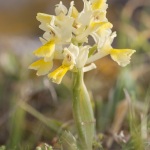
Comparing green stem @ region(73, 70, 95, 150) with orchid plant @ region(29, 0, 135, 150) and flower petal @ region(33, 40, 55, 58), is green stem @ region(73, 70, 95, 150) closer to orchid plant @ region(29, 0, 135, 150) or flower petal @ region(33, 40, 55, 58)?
orchid plant @ region(29, 0, 135, 150)

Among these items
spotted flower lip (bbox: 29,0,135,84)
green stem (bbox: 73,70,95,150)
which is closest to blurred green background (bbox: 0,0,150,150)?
green stem (bbox: 73,70,95,150)

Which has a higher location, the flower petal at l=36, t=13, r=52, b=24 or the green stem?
the flower petal at l=36, t=13, r=52, b=24

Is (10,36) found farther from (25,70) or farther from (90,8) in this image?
(90,8)

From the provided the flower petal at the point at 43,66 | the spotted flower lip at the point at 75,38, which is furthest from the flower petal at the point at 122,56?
the flower petal at the point at 43,66

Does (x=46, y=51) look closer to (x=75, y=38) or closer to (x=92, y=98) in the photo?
(x=75, y=38)

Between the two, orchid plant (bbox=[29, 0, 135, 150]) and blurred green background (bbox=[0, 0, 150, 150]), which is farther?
blurred green background (bbox=[0, 0, 150, 150])

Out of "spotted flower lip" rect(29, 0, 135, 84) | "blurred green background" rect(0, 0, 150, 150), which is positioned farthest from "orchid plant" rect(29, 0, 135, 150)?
"blurred green background" rect(0, 0, 150, 150)

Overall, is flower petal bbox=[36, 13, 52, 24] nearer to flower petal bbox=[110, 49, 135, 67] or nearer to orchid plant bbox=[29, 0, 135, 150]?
orchid plant bbox=[29, 0, 135, 150]

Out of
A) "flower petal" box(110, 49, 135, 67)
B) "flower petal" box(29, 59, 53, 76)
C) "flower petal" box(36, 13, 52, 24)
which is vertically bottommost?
"flower petal" box(110, 49, 135, 67)
